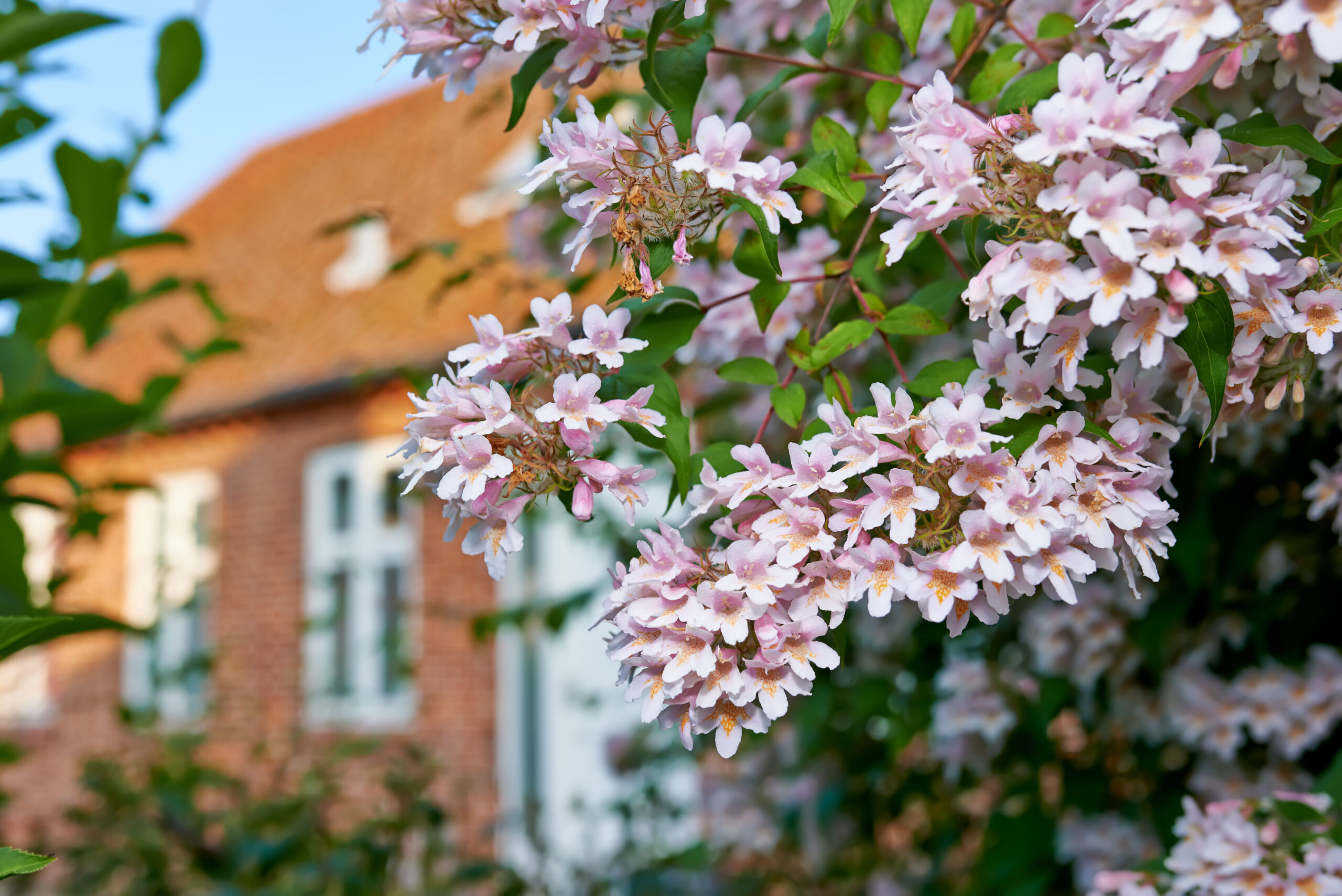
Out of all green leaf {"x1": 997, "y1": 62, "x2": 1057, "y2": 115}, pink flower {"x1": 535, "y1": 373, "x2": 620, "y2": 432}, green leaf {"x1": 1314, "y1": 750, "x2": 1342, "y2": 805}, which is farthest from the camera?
green leaf {"x1": 1314, "y1": 750, "x2": 1342, "y2": 805}

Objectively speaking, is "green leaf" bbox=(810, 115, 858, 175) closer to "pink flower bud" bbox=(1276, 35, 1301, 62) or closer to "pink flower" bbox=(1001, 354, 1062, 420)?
"pink flower" bbox=(1001, 354, 1062, 420)

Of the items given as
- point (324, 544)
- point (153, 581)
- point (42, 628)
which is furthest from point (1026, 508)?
point (153, 581)

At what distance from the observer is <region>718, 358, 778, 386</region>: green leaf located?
1188 millimetres

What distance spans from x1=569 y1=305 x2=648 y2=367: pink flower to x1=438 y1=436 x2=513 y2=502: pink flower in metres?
0.12

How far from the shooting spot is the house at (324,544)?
6492 mm

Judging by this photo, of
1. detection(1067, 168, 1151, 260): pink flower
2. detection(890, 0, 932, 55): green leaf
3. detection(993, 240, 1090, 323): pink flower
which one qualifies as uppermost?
detection(890, 0, 932, 55): green leaf

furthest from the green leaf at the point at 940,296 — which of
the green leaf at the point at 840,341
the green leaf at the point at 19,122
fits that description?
the green leaf at the point at 19,122

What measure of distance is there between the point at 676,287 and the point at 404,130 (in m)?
10.7

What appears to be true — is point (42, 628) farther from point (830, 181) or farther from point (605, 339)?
point (830, 181)

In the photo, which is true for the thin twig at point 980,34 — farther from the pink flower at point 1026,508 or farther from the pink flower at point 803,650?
the pink flower at point 803,650

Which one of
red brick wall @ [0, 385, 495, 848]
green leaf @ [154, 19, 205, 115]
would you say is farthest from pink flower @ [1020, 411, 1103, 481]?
red brick wall @ [0, 385, 495, 848]

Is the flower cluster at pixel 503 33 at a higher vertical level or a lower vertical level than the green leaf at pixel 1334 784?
higher

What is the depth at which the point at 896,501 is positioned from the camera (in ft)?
3.13

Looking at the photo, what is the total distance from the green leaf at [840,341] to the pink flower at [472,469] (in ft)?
1.15
